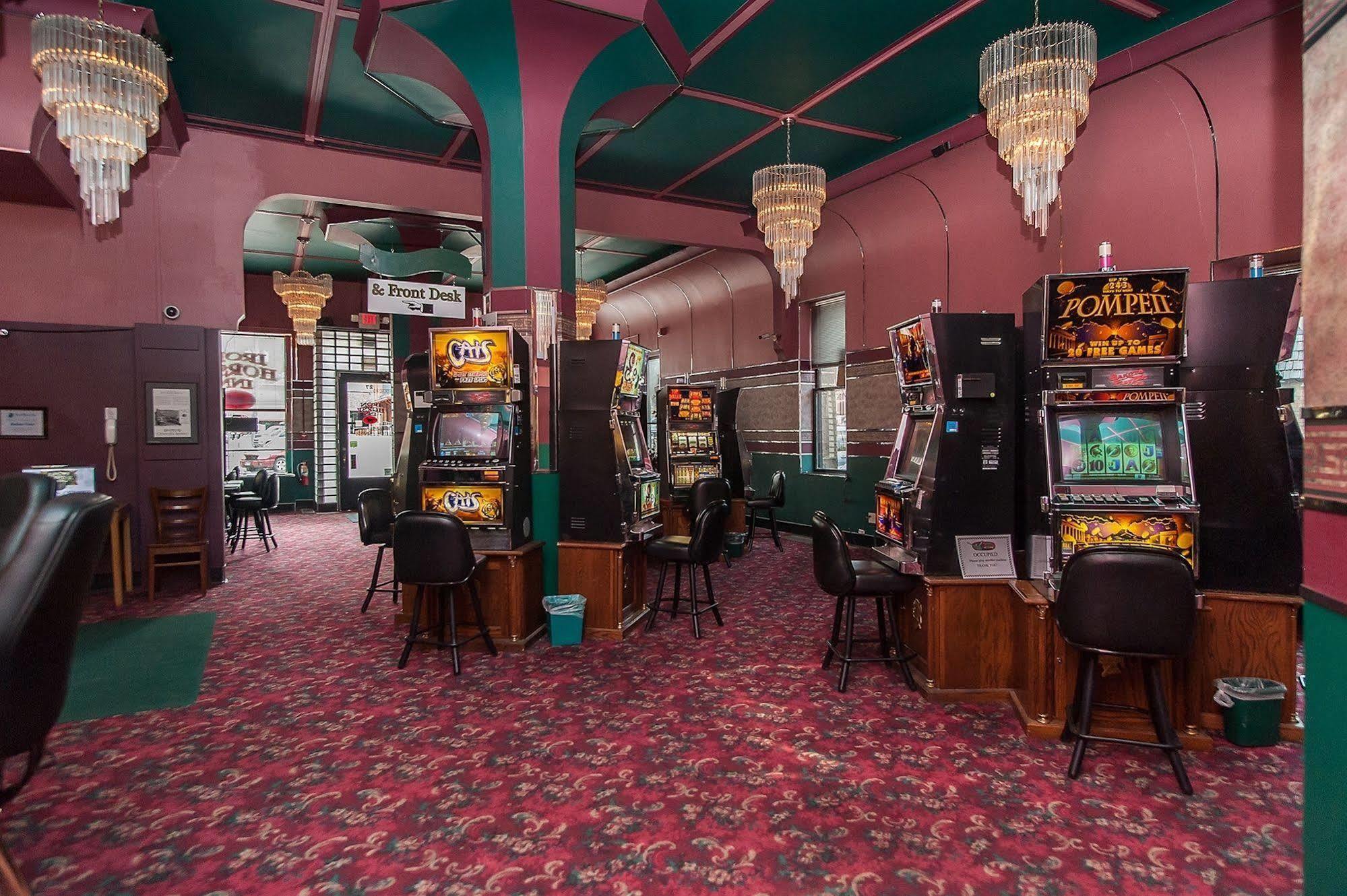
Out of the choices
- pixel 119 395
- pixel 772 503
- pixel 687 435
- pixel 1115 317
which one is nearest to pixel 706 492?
pixel 772 503

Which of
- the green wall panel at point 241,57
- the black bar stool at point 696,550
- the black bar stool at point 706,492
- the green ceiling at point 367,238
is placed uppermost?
the green wall panel at point 241,57

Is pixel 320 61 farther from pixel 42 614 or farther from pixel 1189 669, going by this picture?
pixel 1189 669

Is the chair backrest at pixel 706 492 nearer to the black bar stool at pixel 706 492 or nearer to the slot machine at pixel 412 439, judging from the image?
the black bar stool at pixel 706 492

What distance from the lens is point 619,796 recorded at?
2.70m

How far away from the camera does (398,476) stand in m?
6.82

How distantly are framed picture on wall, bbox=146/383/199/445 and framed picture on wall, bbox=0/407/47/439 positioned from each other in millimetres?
726

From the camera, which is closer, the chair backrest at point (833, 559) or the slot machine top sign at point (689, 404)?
the chair backrest at point (833, 559)

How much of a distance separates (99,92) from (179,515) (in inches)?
A: 136

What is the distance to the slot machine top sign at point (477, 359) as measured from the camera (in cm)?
457

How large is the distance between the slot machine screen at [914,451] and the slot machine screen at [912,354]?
0.80 feet

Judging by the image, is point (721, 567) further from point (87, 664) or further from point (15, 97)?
point (15, 97)

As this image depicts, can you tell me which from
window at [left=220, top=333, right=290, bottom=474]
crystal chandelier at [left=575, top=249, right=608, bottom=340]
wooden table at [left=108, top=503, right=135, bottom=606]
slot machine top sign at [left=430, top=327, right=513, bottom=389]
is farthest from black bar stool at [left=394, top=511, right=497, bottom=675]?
window at [left=220, top=333, right=290, bottom=474]

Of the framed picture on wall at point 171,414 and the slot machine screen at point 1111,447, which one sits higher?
the framed picture on wall at point 171,414

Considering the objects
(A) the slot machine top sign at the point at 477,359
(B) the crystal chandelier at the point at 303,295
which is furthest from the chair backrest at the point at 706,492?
A: (B) the crystal chandelier at the point at 303,295
